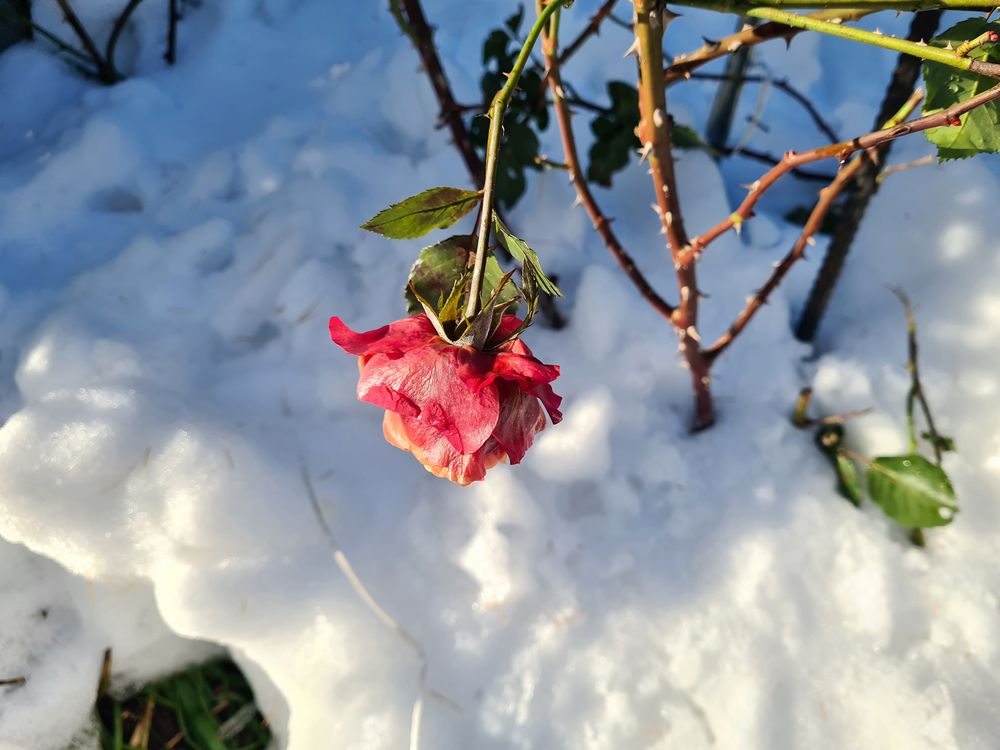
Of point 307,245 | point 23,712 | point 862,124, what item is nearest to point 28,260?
point 307,245

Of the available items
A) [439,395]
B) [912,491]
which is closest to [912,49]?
[439,395]

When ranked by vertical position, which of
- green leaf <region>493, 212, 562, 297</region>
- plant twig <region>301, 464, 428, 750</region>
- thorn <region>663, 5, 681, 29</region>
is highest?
thorn <region>663, 5, 681, 29</region>

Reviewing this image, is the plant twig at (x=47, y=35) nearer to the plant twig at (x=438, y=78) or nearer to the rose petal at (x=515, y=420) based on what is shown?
the plant twig at (x=438, y=78)

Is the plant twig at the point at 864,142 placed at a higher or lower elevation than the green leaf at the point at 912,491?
higher

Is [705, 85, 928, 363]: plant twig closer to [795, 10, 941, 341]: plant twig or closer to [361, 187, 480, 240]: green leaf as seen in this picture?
[795, 10, 941, 341]: plant twig

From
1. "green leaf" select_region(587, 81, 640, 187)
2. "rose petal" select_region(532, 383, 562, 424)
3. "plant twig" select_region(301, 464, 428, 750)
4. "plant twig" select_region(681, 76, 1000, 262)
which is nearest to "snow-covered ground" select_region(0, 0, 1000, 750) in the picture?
"plant twig" select_region(301, 464, 428, 750)

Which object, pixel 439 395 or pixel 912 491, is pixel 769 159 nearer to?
pixel 912 491

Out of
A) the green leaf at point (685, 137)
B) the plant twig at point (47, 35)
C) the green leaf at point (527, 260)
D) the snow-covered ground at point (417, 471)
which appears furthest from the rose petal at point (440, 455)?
the plant twig at point (47, 35)
